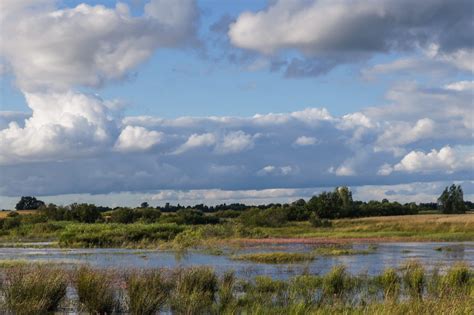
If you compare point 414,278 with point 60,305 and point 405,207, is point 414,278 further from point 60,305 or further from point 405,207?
point 405,207

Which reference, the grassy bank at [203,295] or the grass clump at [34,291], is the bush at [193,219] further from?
the grass clump at [34,291]

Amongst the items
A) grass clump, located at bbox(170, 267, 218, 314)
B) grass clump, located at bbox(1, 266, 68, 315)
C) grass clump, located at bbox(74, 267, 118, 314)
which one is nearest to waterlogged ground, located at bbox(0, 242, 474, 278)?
grass clump, located at bbox(170, 267, 218, 314)

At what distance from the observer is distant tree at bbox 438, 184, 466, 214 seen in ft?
490

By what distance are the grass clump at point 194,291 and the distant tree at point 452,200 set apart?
135665 mm

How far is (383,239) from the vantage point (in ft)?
230

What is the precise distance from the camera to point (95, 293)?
19297 millimetres

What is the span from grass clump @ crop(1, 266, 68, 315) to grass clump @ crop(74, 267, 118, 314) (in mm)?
660

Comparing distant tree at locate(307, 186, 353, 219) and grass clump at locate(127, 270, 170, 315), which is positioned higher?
distant tree at locate(307, 186, 353, 219)

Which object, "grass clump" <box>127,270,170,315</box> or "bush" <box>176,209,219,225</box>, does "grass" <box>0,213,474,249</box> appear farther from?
"grass clump" <box>127,270,170,315</box>

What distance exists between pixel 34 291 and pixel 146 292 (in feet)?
10.2

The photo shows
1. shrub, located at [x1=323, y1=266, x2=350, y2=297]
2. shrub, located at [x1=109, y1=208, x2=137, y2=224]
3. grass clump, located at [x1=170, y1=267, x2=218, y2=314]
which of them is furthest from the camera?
shrub, located at [x1=109, y1=208, x2=137, y2=224]

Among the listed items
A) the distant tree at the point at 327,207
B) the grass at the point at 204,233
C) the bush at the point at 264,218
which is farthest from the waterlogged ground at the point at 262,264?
the distant tree at the point at 327,207

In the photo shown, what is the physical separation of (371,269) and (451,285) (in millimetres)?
10165

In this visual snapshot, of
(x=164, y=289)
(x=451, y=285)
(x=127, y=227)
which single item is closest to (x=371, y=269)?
(x=451, y=285)
